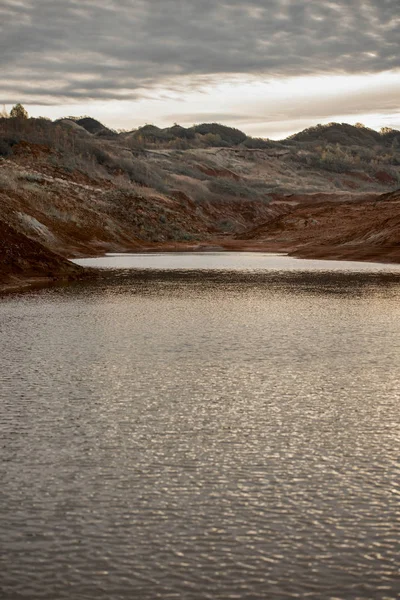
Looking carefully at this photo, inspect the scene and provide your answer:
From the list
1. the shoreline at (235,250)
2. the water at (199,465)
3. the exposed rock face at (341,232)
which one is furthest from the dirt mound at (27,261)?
the exposed rock face at (341,232)

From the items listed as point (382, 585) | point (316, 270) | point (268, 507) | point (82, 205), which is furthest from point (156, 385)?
point (82, 205)

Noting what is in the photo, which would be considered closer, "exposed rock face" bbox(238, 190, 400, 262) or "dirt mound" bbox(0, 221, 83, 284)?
"dirt mound" bbox(0, 221, 83, 284)

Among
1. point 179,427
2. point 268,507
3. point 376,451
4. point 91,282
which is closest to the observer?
point 268,507

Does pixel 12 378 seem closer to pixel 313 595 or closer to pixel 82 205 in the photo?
pixel 313 595

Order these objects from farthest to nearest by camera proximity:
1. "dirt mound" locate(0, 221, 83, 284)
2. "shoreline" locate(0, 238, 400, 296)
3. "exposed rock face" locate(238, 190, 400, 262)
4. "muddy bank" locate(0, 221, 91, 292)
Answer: "exposed rock face" locate(238, 190, 400, 262) < "dirt mound" locate(0, 221, 83, 284) < "muddy bank" locate(0, 221, 91, 292) < "shoreline" locate(0, 238, 400, 296)

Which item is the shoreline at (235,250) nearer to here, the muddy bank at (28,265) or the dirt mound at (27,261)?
the muddy bank at (28,265)

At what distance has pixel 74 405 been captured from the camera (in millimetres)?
19734

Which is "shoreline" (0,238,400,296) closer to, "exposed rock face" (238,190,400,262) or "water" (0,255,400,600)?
"exposed rock face" (238,190,400,262)

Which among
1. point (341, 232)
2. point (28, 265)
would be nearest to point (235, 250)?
point (341, 232)

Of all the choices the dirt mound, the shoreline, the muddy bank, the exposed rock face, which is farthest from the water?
the exposed rock face

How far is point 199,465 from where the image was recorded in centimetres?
1477

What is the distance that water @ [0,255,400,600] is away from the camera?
34.2ft

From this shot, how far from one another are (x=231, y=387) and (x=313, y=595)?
1220cm

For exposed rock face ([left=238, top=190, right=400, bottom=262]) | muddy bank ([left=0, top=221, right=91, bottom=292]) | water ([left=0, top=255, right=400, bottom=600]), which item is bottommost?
water ([left=0, top=255, right=400, bottom=600])
